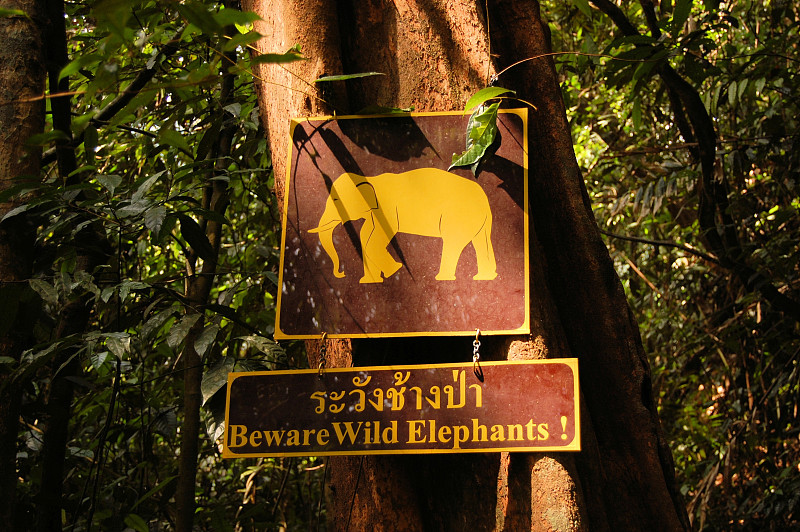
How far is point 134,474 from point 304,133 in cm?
229

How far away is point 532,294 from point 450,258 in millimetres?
195

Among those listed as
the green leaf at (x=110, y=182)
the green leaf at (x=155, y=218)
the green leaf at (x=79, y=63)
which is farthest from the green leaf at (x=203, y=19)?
the green leaf at (x=110, y=182)

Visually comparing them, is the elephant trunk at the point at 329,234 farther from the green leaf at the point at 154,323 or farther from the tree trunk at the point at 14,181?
the tree trunk at the point at 14,181

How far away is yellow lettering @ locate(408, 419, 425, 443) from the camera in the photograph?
1460mm

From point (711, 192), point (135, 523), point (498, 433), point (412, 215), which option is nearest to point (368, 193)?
point (412, 215)

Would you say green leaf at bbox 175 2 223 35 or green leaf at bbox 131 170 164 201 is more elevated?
green leaf at bbox 131 170 164 201

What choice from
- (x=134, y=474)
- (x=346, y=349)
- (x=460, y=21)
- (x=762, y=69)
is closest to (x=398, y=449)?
(x=346, y=349)

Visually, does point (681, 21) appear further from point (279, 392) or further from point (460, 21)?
point (279, 392)

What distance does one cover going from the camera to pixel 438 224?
64.2 inches

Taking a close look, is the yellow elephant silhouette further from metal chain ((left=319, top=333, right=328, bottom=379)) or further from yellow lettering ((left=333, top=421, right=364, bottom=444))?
yellow lettering ((left=333, top=421, right=364, bottom=444))

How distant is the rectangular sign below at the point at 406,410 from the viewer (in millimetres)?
1433

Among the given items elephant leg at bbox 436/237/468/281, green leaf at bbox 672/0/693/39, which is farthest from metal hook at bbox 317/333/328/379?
green leaf at bbox 672/0/693/39

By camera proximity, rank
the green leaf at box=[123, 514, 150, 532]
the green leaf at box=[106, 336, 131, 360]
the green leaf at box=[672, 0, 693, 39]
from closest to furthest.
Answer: the green leaf at box=[106, 336, 131, 360]
the green leaf at box=[672, 0, 693, 39]
the green leaf at box=[123, 514, 150, 532]

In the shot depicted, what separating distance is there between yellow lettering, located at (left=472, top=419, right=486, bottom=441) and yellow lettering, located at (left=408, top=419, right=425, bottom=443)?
101mm
